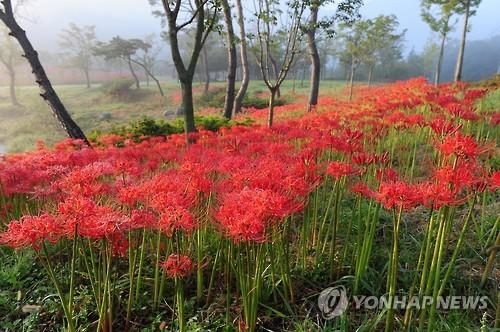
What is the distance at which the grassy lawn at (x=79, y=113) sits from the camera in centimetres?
2564

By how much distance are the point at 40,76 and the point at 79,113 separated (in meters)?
27.2

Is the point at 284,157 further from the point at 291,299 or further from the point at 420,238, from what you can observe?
the point at 420,238

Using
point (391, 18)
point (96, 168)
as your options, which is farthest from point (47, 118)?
point (96, 168)

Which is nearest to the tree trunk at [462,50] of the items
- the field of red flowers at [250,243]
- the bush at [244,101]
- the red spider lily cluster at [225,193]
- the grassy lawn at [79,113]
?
the bush at [244,101]

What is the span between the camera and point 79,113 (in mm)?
32094

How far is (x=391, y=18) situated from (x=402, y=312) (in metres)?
27.4

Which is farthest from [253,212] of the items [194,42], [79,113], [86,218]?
[79,113]

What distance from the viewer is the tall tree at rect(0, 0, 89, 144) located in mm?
7285

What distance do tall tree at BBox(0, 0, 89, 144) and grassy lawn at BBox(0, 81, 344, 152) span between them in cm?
1175

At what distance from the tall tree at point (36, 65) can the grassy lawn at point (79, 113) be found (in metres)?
11.7

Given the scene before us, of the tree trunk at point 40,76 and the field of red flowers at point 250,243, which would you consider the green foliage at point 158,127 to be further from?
the field of red flowers at point 250,243

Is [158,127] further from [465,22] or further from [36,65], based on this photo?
[465,22]

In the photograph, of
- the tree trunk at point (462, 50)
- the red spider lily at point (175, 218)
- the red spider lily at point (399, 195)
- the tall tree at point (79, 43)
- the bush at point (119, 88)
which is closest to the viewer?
the red spider lily at point (399, 195)

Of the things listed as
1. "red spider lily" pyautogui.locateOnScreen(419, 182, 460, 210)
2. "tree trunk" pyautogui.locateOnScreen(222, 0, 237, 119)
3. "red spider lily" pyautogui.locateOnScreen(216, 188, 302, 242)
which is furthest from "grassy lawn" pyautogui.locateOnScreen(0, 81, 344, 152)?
"red spider lily" pyautogui.locateOnScreen(419, 182, 460, 210)
